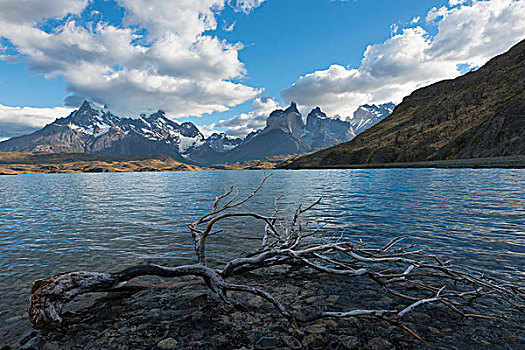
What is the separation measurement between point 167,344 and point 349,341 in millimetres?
4698

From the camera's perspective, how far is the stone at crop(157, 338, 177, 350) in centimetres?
634

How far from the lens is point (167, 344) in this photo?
6.46 meters

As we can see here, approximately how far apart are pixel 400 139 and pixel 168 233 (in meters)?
208

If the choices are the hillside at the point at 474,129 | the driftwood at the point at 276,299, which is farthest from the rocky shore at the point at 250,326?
the hillside at the point at 474,129

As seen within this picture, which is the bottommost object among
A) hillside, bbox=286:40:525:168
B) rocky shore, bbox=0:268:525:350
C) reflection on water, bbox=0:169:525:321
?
reflection on water, bbox=0:169:525:321

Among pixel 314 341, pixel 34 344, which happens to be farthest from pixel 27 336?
pixel 314 341

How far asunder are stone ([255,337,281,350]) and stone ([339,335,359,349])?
1632 millimetres

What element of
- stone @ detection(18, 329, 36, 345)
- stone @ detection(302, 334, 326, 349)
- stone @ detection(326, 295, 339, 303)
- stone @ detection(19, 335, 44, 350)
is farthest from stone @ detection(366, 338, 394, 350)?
stone @ detection(18, 329, 36, 345)

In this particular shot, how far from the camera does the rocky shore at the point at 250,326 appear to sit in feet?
20.8

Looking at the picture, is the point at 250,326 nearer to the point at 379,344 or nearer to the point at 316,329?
the point at 316,329

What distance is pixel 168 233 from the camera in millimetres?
18609

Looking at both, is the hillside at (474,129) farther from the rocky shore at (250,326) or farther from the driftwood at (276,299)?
the rocky shore at (250,326)

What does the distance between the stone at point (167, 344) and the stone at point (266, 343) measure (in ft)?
7.03

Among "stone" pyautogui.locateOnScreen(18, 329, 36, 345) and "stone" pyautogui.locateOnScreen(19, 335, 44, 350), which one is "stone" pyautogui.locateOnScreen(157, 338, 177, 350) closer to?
"stone" pyautogui.locateOnScreen(19, 335, 44, 350)
